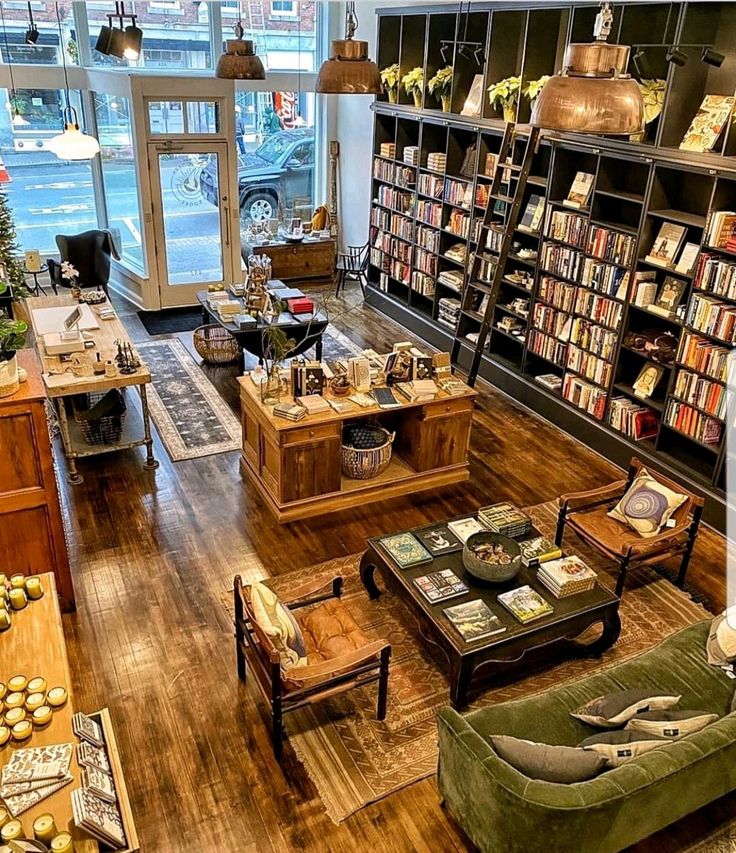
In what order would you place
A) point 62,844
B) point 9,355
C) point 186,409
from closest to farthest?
point 62,844 → point 9,355 → point 186,409

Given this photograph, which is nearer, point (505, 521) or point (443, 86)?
point (505, 521)

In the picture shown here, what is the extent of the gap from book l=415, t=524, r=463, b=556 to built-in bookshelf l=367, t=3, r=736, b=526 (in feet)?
7.06

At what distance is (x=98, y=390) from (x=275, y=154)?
18.9 ft

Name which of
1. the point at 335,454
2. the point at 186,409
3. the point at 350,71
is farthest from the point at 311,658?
the point at 186,409

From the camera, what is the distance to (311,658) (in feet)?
11.8

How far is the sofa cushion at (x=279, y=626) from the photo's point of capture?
338 centimetres

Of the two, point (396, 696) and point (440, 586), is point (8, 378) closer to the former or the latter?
point (440, 586)

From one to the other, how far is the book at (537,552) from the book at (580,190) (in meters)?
3.10

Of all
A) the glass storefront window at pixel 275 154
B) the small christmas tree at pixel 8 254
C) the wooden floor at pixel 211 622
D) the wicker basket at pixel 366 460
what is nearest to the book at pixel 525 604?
the wooden floor at pixel 211 622

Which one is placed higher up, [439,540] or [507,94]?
[507,94]

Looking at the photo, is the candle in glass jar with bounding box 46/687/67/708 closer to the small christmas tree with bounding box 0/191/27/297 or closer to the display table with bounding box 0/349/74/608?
the display table with bounding box 0/349/74/608

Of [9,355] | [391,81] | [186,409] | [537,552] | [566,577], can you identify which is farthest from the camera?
[391,81]

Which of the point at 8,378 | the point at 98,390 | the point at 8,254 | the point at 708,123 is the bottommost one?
the point at 98,390

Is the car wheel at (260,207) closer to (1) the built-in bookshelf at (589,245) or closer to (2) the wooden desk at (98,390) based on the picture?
(1) the built-in bookshelf at (589,245)
